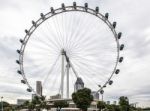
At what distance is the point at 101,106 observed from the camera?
16175 cm

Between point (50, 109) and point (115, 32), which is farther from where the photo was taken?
point (50, 109)

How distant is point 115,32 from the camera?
92375 millimetres

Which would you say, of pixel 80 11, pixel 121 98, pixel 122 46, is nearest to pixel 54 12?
pixel 80 11

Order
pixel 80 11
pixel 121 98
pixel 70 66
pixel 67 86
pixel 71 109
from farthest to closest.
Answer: pixel 71 109 < pixel 121 98 < pixel 67 86 < pixel 70 66 < pixel 80 11

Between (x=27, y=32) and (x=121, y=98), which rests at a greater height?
(x=27, y=32)

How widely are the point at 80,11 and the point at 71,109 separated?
111 metres

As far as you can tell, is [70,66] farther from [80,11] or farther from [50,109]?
[50,109]

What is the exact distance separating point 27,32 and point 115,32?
78.3 feet

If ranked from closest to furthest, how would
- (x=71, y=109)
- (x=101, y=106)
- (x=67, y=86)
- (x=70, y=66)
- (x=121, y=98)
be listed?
1. (x=70, y=66)
2. (x=67, y=86)
3. (x=121, y=98)
4. (x=101, y=106)
5. (x=71, y=109)

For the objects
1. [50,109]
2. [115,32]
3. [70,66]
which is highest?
[115,32]

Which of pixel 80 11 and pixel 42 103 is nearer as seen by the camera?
pixel 80 11

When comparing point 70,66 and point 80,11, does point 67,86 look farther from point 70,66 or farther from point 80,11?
point 80,11

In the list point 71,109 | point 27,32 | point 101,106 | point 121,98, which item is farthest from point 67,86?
point 71,109

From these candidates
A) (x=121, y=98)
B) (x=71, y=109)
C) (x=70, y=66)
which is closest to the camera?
(x=70, y=66)
